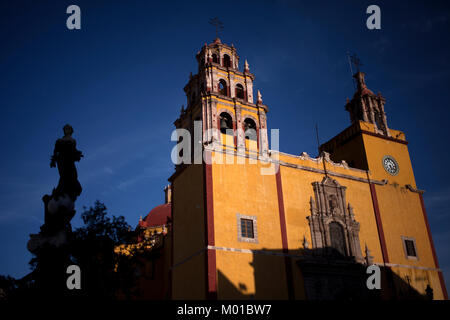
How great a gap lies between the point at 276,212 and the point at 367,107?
15112 mm

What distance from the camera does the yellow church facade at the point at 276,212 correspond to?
22.4 metres

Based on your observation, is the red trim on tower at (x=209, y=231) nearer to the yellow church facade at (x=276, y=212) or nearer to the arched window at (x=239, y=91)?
the yellow church facade at (x=276, y=212)

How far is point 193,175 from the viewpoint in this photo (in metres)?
25.1

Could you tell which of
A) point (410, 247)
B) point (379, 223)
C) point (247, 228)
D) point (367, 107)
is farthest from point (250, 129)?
point (410, 247)

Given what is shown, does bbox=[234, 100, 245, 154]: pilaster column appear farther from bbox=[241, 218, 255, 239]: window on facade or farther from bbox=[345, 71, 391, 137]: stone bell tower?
bbox=[345, 71, 391, 137]: stone bell tower

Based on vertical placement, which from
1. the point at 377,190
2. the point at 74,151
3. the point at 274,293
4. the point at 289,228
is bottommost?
the point at 274,293

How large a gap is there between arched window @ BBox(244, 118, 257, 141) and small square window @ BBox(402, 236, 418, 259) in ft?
40.4

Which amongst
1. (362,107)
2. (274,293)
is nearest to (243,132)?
(274,293)

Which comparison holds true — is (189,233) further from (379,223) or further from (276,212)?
(379,223)

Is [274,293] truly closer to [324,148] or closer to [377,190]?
[377,190]

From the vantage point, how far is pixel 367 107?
34.6m

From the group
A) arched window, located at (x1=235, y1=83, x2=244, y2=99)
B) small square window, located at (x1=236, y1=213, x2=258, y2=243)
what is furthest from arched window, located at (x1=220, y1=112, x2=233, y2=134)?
small square window, located at (x1=236, y1=213, x2=258, y2=243)
